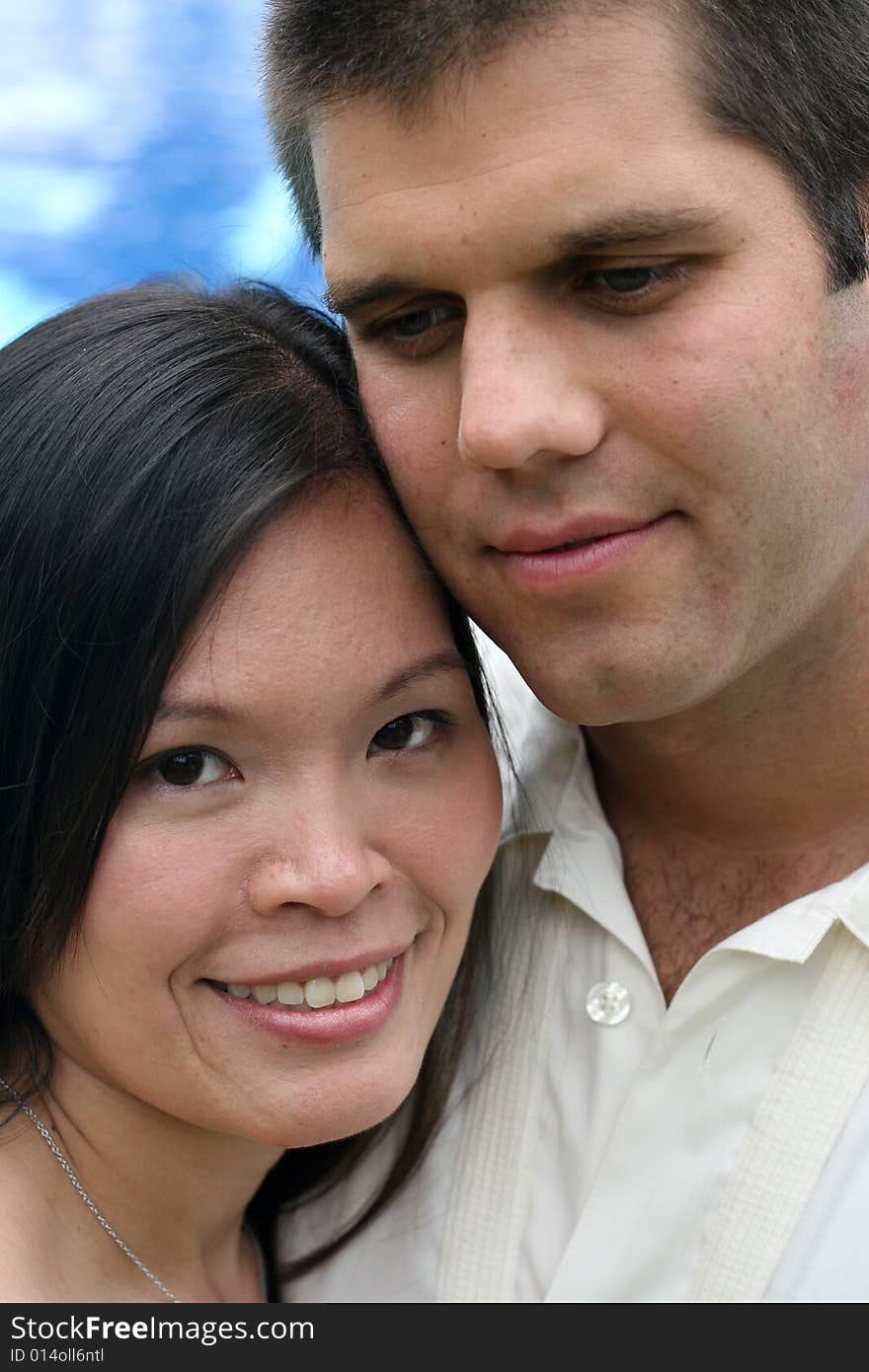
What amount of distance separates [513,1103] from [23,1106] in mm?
609

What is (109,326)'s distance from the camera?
185 cm

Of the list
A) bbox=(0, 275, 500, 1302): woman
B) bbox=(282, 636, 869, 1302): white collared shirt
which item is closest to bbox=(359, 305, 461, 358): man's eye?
bbox=(0, 275, 500, 1302): woman

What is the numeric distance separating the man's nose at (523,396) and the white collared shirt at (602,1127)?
0.64m

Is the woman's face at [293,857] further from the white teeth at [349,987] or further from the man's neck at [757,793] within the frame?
the man's neck at [757,793]

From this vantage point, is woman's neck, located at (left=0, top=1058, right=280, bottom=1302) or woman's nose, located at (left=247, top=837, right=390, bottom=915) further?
woman's neck, located at (left=0, top=1058, right=280, bottom=1302)

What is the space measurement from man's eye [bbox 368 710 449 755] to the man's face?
138mm

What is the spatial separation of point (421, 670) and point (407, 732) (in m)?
0.09

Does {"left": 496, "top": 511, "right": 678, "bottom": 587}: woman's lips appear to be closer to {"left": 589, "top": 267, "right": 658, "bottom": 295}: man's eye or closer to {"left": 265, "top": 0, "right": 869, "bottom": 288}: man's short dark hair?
{"left": 589, "top": 267, "right": 658, "bottom": 295}: man's eye

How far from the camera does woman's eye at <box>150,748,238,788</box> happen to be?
1704mm

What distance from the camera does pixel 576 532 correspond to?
66.4 inches

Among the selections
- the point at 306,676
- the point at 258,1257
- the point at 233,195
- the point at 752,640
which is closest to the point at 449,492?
the point at 306,676

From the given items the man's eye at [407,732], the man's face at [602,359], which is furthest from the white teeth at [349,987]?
the man's face at [602,359]

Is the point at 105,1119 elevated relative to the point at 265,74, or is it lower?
lower
